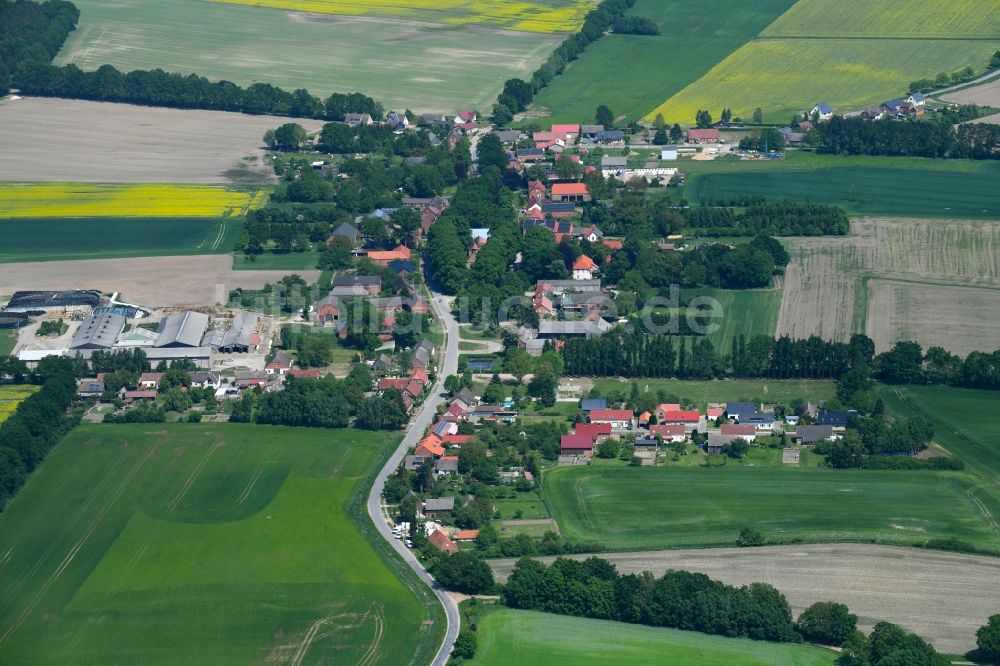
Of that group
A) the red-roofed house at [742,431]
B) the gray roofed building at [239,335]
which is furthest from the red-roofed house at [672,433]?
the gray roofed building at [239,335]

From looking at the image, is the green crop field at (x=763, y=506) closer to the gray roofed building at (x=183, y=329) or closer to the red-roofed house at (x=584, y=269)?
the gray roofed building at (x=183, y=329)

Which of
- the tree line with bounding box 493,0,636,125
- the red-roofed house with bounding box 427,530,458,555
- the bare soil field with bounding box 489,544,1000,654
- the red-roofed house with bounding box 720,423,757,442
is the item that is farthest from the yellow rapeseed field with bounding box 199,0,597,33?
the bare soil field with bounding box 489,544,1000,654

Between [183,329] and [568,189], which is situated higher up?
[568,189]

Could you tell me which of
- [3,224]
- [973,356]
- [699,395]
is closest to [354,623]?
[699,395]

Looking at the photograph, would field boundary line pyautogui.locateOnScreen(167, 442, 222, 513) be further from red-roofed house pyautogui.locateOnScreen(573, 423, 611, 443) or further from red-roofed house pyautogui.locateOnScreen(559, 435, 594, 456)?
red-roofed house pyautogui.locateOnScreen(573, 423, 611, 443)

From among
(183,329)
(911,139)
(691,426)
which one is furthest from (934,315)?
(183,329)

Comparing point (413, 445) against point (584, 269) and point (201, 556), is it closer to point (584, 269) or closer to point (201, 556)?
point (201, 556)
